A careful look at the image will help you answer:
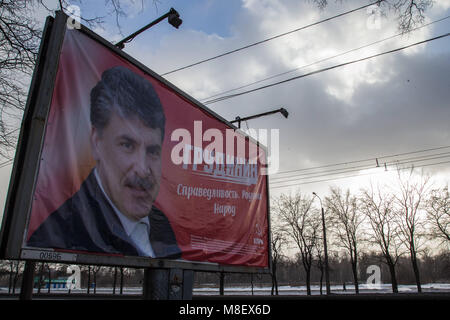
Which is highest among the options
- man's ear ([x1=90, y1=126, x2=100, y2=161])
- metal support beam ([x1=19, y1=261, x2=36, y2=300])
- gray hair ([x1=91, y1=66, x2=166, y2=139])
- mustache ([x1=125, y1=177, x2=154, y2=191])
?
gray hair ([x1=91, y1=66, x2=166, y2=139])

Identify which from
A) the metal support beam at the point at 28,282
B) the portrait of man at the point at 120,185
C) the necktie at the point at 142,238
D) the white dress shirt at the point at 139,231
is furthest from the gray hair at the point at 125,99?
the metal support beam at the point at 28,282

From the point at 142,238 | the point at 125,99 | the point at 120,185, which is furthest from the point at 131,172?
the point at 125,99

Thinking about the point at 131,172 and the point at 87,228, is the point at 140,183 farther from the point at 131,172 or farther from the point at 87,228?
the point at 87,228

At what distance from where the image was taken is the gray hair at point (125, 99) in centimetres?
415

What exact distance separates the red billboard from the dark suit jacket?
1 cm

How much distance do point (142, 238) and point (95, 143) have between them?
1438mm

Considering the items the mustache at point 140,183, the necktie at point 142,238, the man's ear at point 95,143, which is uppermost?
the man's ear at point 95,143

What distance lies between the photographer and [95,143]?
4.00m

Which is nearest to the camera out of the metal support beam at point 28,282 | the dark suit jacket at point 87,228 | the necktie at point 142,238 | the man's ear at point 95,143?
the dark suit jacket at point 87,228

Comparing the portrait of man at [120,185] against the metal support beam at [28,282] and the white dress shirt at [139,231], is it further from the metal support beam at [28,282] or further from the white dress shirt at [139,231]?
the metal support beam at [28,282]

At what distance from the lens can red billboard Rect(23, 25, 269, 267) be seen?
3551 millimetres

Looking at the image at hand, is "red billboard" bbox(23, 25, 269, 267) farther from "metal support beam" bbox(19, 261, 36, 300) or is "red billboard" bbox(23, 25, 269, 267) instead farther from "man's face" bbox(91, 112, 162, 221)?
"metal support beam" bbox(19, 261, 36, 300)

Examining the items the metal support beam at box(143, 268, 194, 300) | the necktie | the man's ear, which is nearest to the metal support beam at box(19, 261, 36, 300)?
the metal support beam at box(143, 268, 194, 300)
